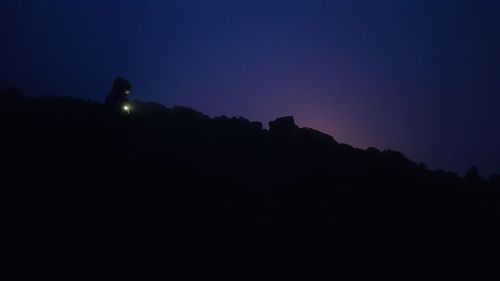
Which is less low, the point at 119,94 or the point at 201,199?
the point at 119,94

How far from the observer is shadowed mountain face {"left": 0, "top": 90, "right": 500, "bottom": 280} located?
32.8 meters

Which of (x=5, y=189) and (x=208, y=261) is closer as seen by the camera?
(x=208, y=261)

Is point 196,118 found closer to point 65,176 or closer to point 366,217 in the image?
point 65,176

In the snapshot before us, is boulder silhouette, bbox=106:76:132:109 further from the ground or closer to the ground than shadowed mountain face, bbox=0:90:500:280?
further from the ground

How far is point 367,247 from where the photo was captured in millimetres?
35594

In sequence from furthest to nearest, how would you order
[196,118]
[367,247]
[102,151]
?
1. [196,118]
2. [102,151]
3. [367,247]

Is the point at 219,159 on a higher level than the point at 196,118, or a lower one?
lower

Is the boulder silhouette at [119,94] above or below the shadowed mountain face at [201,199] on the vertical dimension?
above

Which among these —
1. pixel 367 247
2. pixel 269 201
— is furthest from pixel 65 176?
pixel 367 247

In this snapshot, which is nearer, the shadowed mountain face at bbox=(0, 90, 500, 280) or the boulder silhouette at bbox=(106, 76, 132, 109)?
the shadowed mountain face at bbox=(0, 90, 500, 280)

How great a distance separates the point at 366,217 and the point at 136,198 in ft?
73.5

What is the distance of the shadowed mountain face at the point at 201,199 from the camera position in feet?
108

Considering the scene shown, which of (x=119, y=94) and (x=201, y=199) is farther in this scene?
(x=119, y=94)

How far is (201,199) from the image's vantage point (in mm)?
39375
